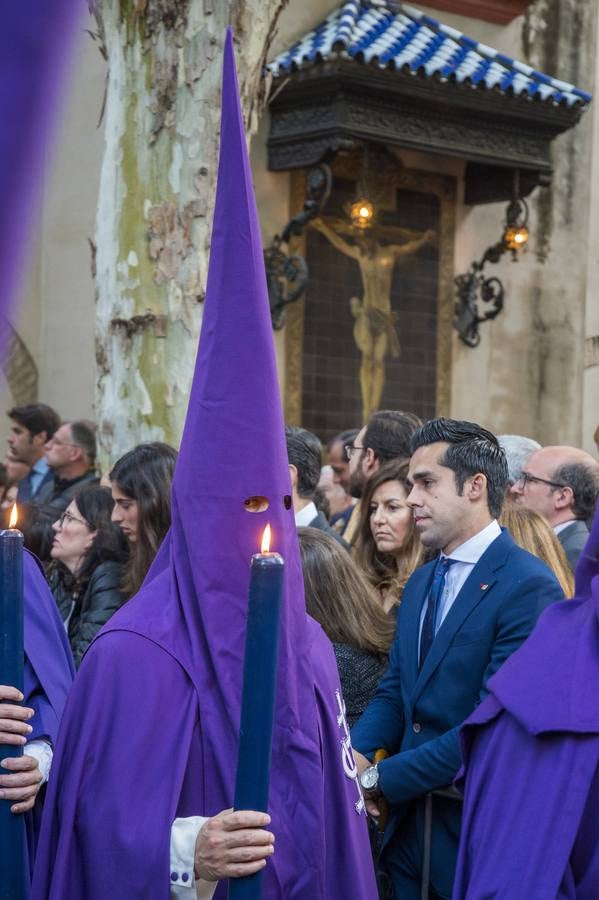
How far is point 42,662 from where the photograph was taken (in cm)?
295

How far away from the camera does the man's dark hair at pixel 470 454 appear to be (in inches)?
136

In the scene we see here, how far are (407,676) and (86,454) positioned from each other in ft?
14.1

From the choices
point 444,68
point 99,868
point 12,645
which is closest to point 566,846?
point 99,868

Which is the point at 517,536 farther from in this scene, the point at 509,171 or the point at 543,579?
the point at 509,171

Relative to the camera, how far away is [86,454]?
729cm

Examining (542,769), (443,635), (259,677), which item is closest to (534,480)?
(443,635)

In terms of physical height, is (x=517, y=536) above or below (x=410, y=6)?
below

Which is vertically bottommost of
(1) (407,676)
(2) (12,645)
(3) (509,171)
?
(1) (407,676)

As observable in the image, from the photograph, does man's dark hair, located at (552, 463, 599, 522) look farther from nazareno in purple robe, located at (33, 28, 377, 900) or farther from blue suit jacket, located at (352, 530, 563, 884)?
nazareno in purple robe, located at (33, 28, 377, 900)

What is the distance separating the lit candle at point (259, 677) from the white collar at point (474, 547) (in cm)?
213

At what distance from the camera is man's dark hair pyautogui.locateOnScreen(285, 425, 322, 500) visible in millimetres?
4848

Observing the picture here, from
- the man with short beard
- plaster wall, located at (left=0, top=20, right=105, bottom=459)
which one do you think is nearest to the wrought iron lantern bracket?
plaster wall, located at (left=0, top=20, right=105, bottom=459)

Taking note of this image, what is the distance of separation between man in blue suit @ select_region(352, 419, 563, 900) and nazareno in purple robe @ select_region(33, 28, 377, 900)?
1105 mm

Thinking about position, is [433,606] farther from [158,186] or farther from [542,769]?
[158,186]
